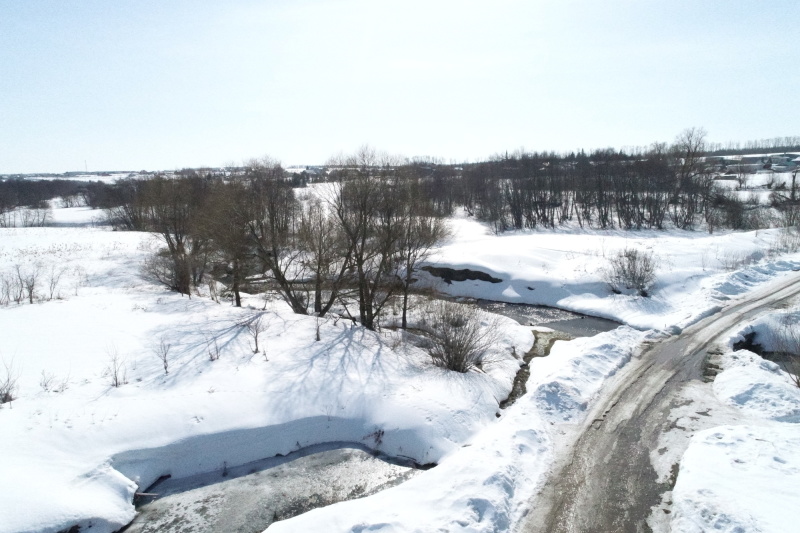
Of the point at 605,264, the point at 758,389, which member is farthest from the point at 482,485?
the point at 605,264

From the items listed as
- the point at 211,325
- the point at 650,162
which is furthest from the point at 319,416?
the point at 650,162

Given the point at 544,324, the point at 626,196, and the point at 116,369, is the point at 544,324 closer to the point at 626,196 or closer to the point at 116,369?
the point at 116,369

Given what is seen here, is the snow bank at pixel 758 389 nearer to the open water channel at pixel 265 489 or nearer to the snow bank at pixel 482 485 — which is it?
the snow bank at pixel 482 485

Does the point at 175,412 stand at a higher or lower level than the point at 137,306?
lower

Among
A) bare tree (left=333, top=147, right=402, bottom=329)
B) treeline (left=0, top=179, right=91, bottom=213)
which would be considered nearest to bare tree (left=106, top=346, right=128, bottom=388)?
bare tree (left=333, top=147, right=402, bottom=329)

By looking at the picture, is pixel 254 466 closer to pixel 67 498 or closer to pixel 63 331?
pixel 67 498

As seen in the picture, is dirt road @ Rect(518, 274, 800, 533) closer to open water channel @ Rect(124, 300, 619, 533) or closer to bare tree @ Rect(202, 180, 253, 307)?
open water channel @ Rect(124, 300, 619, 533)

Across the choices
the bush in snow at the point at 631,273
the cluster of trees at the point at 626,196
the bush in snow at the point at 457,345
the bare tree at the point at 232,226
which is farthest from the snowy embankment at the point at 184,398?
the cluster of trees at the point at 626,196
